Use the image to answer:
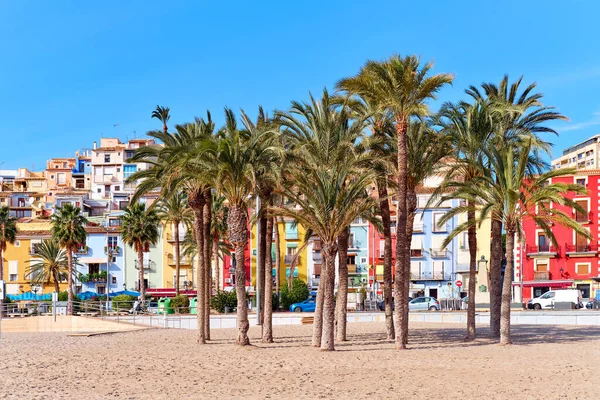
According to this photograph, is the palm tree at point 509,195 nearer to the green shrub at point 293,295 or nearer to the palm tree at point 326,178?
the palm tree at point 326,178

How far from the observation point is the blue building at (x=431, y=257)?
79.9 metres

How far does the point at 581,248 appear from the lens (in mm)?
73062

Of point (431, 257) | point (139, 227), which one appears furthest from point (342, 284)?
point (431, 257)

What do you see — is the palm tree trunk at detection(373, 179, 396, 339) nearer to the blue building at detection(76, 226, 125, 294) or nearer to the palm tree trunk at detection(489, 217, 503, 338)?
the palm tree trunk at detection(489, 217, 503, 338)

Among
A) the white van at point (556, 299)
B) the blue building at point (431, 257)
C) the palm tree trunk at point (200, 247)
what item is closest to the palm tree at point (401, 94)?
the palm tree trunk at point (200, 247)

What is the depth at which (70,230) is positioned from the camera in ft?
223

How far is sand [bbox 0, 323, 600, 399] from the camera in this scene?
20.2 metres

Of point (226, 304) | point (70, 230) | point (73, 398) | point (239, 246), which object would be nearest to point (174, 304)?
point (226, 304)

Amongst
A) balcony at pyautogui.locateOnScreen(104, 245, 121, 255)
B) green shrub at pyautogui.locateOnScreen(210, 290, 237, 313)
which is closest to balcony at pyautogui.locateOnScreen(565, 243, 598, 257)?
green shrub at pyautogui.locateOnScreen(210, 290, 237, 313)

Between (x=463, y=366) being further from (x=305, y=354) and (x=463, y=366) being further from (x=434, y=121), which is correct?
(x=434, y=121)

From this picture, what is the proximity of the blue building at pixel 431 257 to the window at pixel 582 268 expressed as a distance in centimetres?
1142

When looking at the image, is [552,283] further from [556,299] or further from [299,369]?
[299,369]

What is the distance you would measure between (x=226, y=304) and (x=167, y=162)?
2704 cm

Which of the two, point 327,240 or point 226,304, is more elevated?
point 327,240
